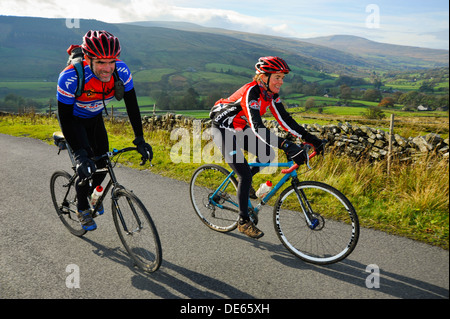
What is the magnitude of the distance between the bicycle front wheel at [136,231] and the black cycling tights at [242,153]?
124cm

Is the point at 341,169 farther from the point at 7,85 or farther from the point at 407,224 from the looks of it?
the point at 7,85

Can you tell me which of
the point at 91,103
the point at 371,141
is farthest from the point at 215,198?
the point at 371,141

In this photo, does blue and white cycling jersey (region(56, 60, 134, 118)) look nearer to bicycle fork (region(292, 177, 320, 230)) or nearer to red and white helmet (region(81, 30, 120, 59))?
red and white helmet (region(81, 30, 120, 59))

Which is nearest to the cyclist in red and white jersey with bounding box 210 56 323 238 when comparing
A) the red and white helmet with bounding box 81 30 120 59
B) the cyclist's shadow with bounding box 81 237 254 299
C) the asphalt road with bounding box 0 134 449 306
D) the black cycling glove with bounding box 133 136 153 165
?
the asphalt road with bounding box 0 134 449 306

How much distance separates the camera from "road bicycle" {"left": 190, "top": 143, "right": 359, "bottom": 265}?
3.73 m

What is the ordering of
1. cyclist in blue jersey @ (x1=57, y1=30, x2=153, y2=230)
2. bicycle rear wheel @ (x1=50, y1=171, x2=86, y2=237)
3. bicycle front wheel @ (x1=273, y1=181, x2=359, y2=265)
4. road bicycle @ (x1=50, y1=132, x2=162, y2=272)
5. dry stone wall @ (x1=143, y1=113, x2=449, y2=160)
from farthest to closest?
dry stone wall @ (x1=143, y1=113, x2=449, y2=160) → bicycle rear wheel @ (x1=50, y1=171, x2=86, y2=237) → bicycle front wheel @ (x1=273, y1=181, x2=359, y2=265) → road bicycle @ (x1=50, y1=132, x2=162, y2=272) → cyclist in blue jersey @ (x1=57, y1=30, x2=153, y2=230)

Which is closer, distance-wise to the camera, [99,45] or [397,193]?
[99,45]

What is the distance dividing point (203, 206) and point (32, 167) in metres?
5.70

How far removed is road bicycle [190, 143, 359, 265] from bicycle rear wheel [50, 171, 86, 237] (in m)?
1.77

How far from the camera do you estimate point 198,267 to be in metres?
3.63

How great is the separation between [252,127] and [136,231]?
1891 mm

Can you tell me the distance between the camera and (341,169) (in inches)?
267

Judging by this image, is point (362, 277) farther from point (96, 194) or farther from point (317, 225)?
point (96, 194)
